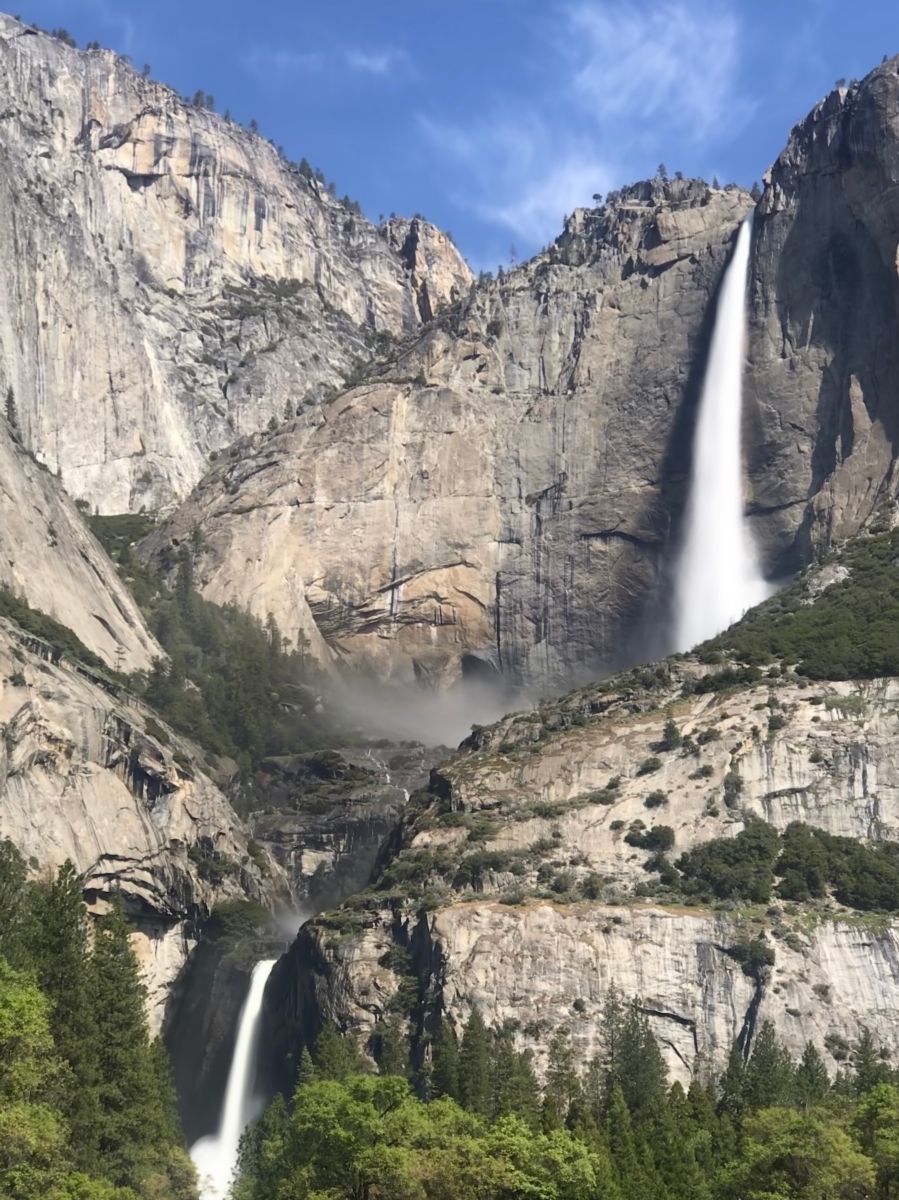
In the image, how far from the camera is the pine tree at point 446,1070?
71250 mm

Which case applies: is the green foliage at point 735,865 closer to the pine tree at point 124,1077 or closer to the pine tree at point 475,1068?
the pine tree at point 475,1068

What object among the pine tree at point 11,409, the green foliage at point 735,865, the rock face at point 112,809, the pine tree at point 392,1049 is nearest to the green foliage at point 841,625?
the green foliage at point 735,865

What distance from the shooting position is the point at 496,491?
141 metres

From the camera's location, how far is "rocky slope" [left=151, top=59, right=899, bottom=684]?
428ft

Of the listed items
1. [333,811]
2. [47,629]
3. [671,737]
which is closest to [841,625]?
[671,737]

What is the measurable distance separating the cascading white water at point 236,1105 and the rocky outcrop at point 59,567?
2971cm

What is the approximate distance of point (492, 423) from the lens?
5625 inches

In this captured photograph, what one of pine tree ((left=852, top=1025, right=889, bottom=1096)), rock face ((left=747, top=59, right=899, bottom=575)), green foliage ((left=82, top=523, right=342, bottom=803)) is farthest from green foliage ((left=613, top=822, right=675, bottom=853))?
rock face ((left=747, top=59, right=899, bottom=575))

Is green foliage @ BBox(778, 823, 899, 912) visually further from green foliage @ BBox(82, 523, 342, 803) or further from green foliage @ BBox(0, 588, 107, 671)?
green foliage @ BBox(82, 523, 342, 803)

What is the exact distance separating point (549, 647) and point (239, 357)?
48.0 meters

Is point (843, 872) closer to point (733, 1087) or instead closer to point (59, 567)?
point (733, 1087)

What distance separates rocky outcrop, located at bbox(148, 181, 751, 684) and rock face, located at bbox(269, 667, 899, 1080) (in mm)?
35567

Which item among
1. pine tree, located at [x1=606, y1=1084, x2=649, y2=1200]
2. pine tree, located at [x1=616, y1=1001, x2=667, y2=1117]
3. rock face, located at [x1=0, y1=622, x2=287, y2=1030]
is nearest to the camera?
pine tree, located at [x1=606, y1=1084, x2=649, y2=1200]

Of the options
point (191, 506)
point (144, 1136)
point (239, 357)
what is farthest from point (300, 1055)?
point (239, 357)
